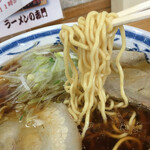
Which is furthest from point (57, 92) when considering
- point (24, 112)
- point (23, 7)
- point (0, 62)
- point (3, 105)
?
point (23, 7)

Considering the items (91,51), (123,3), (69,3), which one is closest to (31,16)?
(69,3)

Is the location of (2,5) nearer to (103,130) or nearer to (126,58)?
(126,58)

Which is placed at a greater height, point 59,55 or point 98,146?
point 59,55

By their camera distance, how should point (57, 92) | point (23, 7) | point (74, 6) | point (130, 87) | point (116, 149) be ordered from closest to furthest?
point (116, 149) < point (130, 87) < point (57, 92) < point (23, 7) < point (74, 6)

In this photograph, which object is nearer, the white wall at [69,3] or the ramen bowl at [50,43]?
the ramen bowl at [50,43]

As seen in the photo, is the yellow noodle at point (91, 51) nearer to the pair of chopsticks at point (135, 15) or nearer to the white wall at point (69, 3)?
the pair of chopsticks at point (135, 15)

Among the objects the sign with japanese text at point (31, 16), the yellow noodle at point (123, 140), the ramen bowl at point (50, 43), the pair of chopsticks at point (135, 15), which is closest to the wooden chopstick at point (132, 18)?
the pair of chopsticks at point (135, 15)

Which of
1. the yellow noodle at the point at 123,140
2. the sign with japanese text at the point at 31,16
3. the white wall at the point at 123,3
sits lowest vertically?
the yellow noodle at the point at 123,140
